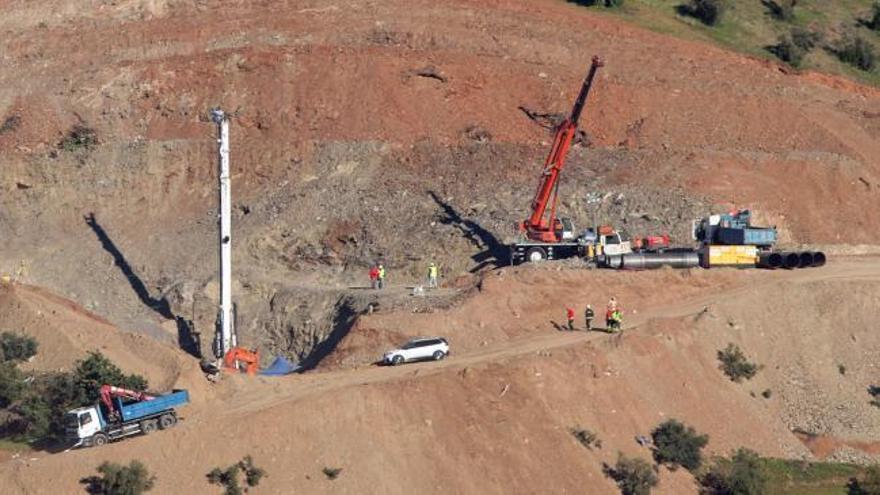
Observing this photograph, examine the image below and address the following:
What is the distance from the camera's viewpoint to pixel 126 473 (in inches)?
1919

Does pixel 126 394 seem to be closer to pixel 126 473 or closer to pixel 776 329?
pixel 126 473

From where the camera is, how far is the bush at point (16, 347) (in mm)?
61781

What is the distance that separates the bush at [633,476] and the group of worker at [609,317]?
24.0ft

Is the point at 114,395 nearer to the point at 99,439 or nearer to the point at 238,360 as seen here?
the point at 99,439

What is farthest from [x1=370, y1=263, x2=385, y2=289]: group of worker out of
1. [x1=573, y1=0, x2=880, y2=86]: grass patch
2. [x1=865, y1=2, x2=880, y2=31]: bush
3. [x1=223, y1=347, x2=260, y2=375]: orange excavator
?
[x1=865, y1=2, x2=880, y2=31]: bush

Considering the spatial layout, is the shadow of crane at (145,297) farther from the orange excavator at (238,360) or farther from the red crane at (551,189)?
the red crane at (551,189)

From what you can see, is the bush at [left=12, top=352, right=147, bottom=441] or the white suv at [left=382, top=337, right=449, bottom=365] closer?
the bush at [left=12, top=352, right=147, bottom=441]

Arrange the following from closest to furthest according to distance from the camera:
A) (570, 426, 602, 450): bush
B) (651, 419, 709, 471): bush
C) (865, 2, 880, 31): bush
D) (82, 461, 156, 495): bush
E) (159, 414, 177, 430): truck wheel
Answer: (82, 461, 156, 495): bush → (159, 414, 177, 430): truck wheel → (570, 426, 602, 450): bush → (651, 419, 709, 471): bush → (865, 2, 880, 31): bush

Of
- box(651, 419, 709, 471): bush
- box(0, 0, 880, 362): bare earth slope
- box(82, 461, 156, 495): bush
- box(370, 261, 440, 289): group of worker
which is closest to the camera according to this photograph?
box(82, 461, 156, 495): bush

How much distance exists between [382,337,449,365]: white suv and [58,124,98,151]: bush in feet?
95.2

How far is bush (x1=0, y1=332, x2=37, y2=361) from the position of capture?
61781mm

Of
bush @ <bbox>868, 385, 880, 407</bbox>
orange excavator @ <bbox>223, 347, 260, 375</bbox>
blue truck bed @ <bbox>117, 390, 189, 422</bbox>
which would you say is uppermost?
blue truck bed @ <bbox>117, 390, 189, 422</bbox>

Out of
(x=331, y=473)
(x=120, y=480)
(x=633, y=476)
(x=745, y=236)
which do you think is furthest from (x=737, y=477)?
(x=120, y=480)

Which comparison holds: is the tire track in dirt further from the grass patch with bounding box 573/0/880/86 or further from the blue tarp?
the grass patch with bounding box 573/0/880/86
